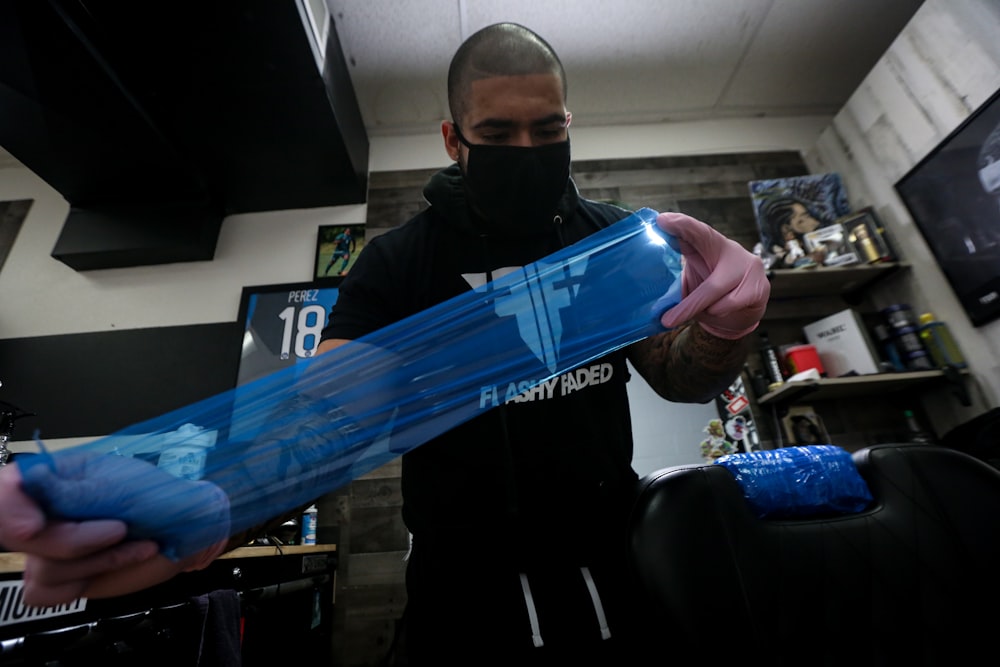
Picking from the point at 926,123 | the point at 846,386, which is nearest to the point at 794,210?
the point at 926,123

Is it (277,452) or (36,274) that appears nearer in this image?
(277,452)

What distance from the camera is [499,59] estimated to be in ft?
3.01

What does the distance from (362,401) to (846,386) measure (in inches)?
84.0

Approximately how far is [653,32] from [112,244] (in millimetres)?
3004

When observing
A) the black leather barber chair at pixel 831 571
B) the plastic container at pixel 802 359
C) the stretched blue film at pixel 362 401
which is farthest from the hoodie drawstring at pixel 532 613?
the plastic container at pixel 802 359

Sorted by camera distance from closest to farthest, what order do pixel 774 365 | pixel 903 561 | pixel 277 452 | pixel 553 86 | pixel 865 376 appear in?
pixel 277 452, pixel 903 561, pixel 553 86, pixel 865 376, pixel 774 365

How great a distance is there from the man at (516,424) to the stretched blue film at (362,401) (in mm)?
33

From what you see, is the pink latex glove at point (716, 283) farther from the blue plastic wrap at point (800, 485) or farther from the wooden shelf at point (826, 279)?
the wooden shelf at point (826, 279)

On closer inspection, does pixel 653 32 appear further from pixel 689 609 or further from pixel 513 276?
pixel 689 609

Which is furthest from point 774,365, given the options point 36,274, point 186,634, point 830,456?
point 36,274

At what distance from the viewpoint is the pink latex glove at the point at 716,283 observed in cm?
70

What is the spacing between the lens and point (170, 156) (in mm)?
2094

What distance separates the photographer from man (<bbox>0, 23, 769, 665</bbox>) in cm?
64

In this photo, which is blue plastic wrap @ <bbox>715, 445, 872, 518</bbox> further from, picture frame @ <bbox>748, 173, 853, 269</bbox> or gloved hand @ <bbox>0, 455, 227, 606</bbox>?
picture frame @ <bbox>748, 173, 853, 269</bbox>
